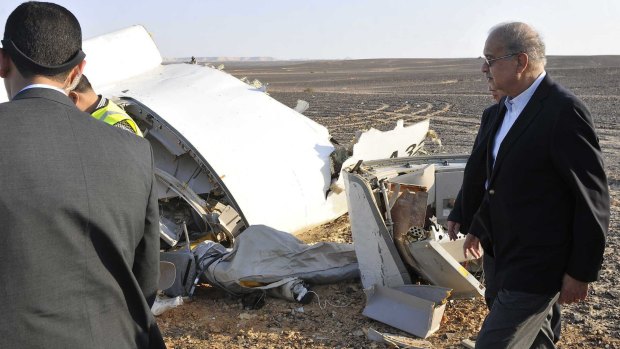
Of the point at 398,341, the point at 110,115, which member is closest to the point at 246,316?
the point at 398,341

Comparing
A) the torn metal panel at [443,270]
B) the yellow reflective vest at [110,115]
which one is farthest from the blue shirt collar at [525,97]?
the yellow reflective vest at [110,115]

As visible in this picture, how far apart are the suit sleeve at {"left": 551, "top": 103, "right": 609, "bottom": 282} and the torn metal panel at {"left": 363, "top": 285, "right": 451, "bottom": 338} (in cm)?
201

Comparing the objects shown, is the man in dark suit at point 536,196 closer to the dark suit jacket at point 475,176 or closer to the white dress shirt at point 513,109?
the white dress shirt at point 513,109

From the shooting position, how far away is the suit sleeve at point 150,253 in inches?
68.9

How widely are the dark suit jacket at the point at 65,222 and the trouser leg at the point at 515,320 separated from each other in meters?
1.70

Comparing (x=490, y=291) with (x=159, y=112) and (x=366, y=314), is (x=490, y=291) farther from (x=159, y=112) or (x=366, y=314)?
(x=159, y=112)

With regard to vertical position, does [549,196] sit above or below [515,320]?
above

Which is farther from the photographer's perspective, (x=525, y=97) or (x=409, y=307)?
(x=409, y=307)

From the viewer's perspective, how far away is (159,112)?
20.0 feet

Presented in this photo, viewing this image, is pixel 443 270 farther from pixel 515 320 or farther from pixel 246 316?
pixel 515 320

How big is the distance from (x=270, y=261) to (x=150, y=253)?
365 centimetres

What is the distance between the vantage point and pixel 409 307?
4680 millimetres

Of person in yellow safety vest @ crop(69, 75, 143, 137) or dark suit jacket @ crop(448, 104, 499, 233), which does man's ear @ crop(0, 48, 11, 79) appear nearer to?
person in yellow safety vest @ crop(69, 75, 143, 137)

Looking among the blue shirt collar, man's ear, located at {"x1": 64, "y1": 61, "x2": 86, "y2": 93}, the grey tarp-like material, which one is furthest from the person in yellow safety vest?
the blue shirt collar
